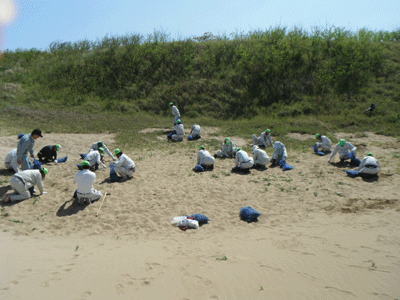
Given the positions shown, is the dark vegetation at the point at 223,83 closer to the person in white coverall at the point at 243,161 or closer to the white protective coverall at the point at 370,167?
the person in white coverall at the point at 243,161

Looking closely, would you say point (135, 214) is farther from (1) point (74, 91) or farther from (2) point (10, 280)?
(1) point (74, 91)

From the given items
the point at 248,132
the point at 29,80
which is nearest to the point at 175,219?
the point at 248,132

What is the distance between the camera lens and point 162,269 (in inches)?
192

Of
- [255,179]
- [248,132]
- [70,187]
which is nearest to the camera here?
[70,187]

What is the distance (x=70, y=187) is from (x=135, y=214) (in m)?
2.72

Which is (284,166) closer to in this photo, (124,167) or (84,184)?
(124,167)

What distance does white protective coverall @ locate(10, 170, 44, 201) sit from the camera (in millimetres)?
7762

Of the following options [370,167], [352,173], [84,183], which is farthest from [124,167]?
[370,167]

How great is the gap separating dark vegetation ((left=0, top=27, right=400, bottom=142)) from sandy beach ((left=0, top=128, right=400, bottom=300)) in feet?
26.5

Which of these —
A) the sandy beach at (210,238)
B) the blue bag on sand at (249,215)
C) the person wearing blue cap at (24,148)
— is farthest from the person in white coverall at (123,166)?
the blue bag on sand at (249,215)

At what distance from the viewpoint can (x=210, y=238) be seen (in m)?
6.23

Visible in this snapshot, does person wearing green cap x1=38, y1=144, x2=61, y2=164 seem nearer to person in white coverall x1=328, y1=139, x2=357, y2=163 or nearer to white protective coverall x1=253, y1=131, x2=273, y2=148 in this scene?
white protective coverall x1=253, y1=131, x2=273, y2=148

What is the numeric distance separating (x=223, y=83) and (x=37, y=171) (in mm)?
17285

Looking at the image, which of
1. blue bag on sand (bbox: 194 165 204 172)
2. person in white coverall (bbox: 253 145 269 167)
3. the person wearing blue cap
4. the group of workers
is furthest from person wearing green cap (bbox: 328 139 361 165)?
the person wearing blue cap
